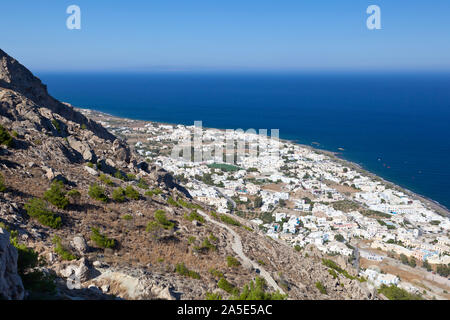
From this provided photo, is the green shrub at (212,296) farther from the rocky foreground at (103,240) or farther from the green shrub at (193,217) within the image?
the green shrub at (193,217)

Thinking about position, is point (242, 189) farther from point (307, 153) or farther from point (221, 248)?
point (221, 248)

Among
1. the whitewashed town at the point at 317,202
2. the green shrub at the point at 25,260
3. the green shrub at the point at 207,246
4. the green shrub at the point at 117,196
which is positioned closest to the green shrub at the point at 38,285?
the green shrub at the point at 25,260

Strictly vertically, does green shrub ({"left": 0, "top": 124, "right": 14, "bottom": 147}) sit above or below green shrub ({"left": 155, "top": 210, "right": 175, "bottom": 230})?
above

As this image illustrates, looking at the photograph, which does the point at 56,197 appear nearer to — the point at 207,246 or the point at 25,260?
the point at 25,260

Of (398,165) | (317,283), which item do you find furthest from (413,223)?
(317,283)

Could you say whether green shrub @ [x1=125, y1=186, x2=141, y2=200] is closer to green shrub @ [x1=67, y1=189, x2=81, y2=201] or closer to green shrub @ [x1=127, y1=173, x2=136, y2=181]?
green shrub @ [x1=67, y1=189, x2=81, y2=201]

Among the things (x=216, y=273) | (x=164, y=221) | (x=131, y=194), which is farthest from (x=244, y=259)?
(x=131, y=194)

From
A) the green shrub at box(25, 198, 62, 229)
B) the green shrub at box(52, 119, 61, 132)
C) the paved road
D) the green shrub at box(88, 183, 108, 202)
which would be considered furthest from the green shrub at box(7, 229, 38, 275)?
the green shrub at box(52, 119, 61, 132)
